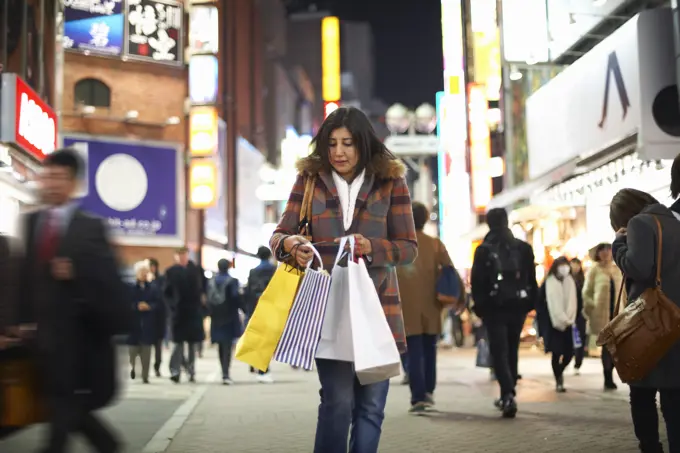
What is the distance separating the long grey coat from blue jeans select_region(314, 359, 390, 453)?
1.80m

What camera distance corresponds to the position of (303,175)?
16.5 feet

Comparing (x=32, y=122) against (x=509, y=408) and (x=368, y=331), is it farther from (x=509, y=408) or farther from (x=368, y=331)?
(x=368, y=331)

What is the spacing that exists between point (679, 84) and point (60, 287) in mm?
10983

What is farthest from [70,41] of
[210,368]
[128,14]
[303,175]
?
[303,175]

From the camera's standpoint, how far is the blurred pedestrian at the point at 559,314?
13.1 meters

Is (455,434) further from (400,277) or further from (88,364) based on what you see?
(88,364)

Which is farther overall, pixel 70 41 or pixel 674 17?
pixel 70 41

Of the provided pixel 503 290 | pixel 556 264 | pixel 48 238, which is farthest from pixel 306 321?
pixel 556 264

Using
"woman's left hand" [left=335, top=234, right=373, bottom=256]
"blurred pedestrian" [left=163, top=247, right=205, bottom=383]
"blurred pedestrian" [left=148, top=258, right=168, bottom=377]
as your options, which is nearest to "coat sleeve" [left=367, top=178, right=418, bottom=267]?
"woman's left hand" [left=335, top=234, right=373, bottom=256]

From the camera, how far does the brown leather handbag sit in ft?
18.7

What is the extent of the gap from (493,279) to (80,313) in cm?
582

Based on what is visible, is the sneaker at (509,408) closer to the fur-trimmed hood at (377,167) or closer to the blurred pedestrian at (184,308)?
the fur-trimmed hood at (377,167)

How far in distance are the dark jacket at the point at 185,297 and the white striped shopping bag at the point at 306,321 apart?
11.4 meters

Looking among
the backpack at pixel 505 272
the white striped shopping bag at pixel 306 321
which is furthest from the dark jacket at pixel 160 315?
A: the white striped shopping bag at pixel 306 321
